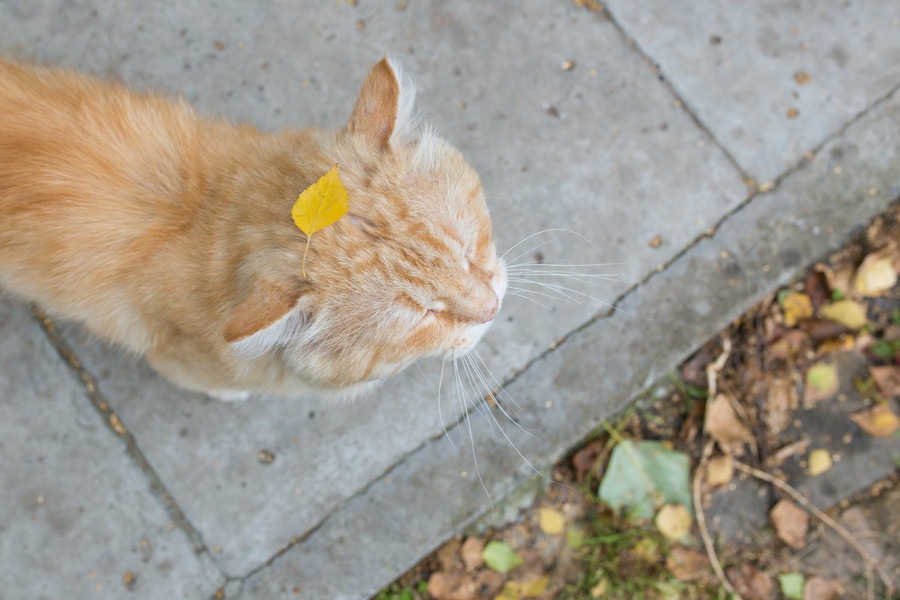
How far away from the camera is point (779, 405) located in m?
2.55

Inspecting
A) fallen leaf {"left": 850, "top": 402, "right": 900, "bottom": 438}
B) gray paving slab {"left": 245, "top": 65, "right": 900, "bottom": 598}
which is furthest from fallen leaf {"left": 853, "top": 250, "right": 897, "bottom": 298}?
fallen leaf {"left": 850, "top": 402, "right": 900, "bottom": 438}

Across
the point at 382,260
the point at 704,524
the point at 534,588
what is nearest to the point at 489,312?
the point at 382,260

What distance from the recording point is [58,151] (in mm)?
1655

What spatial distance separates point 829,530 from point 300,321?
2.25 meters

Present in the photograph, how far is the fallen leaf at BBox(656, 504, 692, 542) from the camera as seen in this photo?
2.46 metres

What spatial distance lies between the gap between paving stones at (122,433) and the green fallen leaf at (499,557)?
3.06ft

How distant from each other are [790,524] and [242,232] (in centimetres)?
228

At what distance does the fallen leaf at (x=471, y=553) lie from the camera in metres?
2.43

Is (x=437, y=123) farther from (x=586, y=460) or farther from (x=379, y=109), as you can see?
(x=586, y=460)

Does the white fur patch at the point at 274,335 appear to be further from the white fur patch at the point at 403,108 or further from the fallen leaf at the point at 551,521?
the fallen leaf at the point at 551,521

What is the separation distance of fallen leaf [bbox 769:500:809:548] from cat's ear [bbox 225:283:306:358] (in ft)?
6.76

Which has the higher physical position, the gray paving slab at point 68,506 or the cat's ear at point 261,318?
the cat's ear at point 261,318

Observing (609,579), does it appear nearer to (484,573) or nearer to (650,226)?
(484,573)

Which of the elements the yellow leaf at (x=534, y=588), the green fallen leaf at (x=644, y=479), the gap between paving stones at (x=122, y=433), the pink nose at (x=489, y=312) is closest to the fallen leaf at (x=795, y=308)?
the green fallen leaf at (x=644, y=479)
